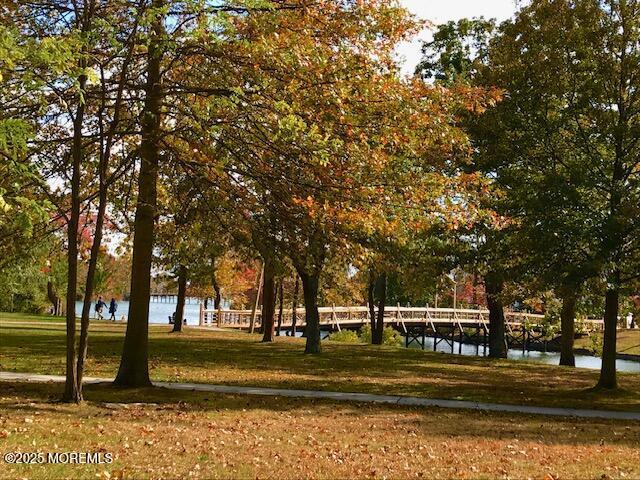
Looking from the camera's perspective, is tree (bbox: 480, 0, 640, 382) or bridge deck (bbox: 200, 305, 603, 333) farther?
bridge deck (bbox: 200, 305, 603, 333)

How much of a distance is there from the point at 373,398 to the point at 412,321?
43.8m

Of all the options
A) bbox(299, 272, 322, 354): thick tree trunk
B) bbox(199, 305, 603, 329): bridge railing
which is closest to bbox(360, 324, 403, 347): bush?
bbox(199, 305, 603, 329): bridge railing

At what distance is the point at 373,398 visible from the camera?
13.7 meters

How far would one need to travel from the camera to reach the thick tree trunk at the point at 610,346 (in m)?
16.5

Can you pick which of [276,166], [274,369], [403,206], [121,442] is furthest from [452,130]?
[274,369]

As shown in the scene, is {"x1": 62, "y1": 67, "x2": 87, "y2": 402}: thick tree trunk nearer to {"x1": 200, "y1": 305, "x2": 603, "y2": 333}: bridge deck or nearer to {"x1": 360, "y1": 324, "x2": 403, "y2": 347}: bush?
{"x1": 360, "y1": 324, "x2": 403, "y2": 347}: bush

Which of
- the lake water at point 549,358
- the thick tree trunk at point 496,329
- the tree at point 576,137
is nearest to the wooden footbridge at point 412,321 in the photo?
the lake water at point 549,358

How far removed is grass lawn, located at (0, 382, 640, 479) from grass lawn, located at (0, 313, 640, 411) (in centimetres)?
290

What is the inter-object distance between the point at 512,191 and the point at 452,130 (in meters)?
6.27

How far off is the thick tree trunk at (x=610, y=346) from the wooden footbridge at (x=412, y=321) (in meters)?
30.3

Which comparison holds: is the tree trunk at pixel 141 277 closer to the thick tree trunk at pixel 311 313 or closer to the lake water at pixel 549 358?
the thick tree trunk at pixel 311 313

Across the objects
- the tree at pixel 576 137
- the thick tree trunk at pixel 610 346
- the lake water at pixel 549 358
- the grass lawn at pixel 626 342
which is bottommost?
the lake water at pixel 549 358

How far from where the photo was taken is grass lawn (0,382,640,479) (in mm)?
7078

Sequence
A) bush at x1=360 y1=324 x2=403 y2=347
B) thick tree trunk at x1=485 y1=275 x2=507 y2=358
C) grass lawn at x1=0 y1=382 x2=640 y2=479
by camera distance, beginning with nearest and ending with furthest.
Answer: grass lawn at x1=0 y1=382 x2=640 y2=479 < thick tree trunk at x1=485 y1=275 x2=507 y2=358 < bush at x1=360 y1=324 x2=403 y2=347
